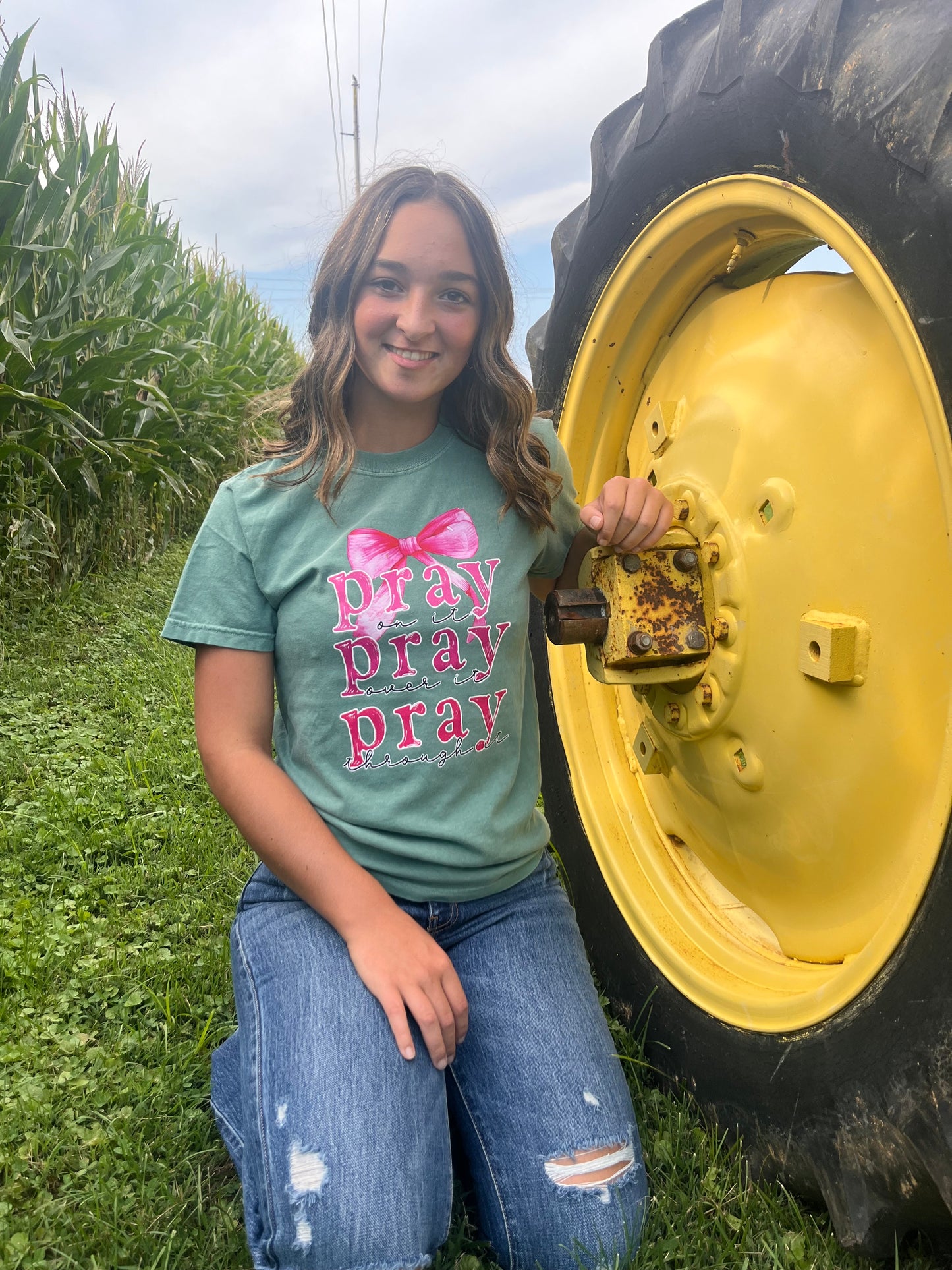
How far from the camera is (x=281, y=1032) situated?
1332 mm

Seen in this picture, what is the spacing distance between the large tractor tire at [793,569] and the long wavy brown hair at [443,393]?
0.21m

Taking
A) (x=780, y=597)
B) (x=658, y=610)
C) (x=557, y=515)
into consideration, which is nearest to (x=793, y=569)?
(x=780, y=597)

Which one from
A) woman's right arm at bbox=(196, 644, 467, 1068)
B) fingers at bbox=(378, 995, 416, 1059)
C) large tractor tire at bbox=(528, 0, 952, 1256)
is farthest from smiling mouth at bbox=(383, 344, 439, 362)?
fingers at bbox=(378, 995, 416, 1059)

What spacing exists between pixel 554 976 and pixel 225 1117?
52 cm

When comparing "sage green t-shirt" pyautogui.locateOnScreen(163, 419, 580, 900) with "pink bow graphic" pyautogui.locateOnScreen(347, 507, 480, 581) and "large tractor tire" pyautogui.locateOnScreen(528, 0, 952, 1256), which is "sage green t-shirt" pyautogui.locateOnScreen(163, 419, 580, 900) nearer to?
"pink bow graphic" pyautogui.locateOnScreen(347, 507, 480, 581)

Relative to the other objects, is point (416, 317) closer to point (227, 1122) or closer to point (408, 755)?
point (408, 755)

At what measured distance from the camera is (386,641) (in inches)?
56.9

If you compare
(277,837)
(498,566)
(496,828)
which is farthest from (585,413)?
(277,837)

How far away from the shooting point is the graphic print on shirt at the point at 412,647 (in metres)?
1.44

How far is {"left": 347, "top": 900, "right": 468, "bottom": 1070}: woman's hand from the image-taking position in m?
1.32

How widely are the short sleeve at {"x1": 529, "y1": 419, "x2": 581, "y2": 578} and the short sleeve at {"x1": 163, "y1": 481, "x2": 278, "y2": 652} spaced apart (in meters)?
0.44

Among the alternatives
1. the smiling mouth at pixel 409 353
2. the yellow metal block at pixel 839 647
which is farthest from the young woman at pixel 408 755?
the yellow metal block at pixel 839 647

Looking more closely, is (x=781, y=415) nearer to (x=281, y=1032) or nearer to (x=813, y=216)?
(x=813, y=216)

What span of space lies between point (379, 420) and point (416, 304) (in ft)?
0.62
